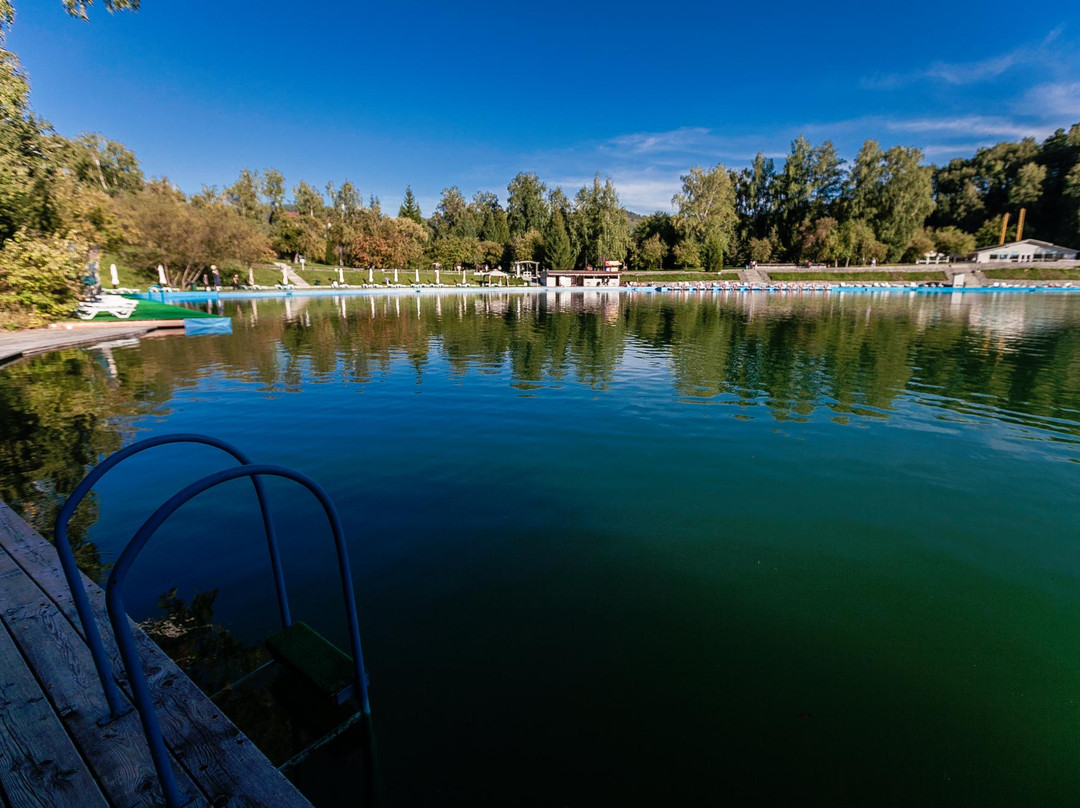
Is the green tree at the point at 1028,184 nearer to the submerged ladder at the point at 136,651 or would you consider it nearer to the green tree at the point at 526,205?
Result: the green tree at the point at 526,205

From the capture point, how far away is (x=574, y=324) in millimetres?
36062

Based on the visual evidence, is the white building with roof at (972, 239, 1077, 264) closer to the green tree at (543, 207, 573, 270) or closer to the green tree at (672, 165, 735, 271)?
the green tree at (672, 165, 735, 271)

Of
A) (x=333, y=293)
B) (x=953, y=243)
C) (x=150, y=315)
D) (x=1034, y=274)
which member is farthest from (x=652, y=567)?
(x=953, y=243)

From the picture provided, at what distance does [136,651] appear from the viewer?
2.97 meters

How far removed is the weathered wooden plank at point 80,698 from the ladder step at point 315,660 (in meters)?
0.98

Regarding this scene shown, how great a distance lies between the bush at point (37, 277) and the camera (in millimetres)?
Result: 23469

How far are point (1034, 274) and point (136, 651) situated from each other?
125 metres

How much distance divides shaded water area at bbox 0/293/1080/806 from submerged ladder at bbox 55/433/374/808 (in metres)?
0.56

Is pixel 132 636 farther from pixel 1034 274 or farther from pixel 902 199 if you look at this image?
pixel 1034 274

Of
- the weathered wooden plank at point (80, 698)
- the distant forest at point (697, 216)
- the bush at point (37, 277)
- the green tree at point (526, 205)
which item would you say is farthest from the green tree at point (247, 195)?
the weathered wooden plank at point (80, 698)

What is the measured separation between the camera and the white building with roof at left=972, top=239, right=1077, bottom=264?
94438 mm

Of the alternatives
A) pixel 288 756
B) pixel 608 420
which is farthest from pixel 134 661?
pixel 608 420

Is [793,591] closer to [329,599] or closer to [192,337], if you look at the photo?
[329,599]

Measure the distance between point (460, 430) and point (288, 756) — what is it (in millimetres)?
8652
